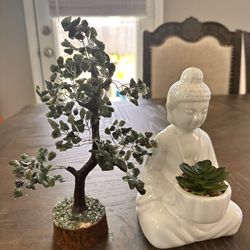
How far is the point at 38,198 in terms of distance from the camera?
2.13 feet

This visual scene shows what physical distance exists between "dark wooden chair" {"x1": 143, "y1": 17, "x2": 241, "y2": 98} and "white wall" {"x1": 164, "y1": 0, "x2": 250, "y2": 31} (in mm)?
741

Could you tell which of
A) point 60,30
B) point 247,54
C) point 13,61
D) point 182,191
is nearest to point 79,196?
point 182,191

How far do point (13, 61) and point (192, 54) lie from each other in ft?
4.79

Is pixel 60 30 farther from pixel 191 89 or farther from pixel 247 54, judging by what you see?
pixel 191 89

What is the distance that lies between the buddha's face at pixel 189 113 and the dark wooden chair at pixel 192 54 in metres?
1.18

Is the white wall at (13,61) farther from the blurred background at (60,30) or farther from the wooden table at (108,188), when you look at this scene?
the wooden table at (108,188)

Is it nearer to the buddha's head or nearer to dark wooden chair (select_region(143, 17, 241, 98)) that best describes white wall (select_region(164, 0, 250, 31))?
dark wooden chair (select_region(143, 17, 241, 98))

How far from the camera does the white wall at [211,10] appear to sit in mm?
2270

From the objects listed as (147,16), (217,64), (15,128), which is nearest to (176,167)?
(15,128)

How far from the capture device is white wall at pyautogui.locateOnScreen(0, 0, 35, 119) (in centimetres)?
218

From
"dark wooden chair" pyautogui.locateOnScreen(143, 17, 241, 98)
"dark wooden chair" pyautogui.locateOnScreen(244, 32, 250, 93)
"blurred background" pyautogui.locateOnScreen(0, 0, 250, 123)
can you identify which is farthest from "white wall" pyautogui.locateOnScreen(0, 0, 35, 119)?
"dark wooden chair" pyautogui.locateOnScreen(244, 32, 250, 93)

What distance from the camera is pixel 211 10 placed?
2.31 metres

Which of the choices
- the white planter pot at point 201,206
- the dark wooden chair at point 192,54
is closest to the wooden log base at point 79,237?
the white planter pot at point 201,206

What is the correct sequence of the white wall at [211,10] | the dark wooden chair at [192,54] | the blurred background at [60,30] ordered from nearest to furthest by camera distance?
the dark wooden chair at [192,54] < the blurred background at [60,30] < the white wall at [211,10]
